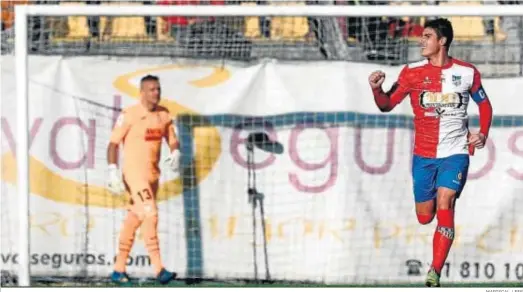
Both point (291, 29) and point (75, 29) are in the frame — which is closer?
point (291, 29)

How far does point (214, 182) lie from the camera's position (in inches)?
325

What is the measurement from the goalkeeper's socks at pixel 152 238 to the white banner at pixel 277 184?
0.19 ft

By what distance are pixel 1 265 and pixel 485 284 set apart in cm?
314

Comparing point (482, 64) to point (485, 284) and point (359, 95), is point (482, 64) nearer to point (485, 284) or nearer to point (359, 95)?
point (359, 95)

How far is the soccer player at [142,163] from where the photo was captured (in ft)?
26.7

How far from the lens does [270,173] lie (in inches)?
324

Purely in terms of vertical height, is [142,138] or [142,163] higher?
[142,138]

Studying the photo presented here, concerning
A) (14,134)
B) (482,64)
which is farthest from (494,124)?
Answer: (14,134)

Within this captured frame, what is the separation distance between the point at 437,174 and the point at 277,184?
1.04 m

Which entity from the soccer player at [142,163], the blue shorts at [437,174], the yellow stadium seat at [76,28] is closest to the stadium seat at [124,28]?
the yellow stadium seat at [76,28]

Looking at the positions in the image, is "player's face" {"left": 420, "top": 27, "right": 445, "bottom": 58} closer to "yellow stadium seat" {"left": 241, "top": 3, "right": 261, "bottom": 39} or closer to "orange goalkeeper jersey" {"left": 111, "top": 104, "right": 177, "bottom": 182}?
"yellow stadium seat" {"left": 241, "top": 3, "right": 261, "bottom": 39}

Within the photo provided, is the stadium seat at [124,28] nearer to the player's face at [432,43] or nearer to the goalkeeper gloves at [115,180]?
the goalkeeper gloves at [115,180]

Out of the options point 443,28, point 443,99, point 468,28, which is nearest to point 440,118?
point 443,99

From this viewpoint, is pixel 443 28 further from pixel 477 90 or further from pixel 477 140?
pixel 477 140
